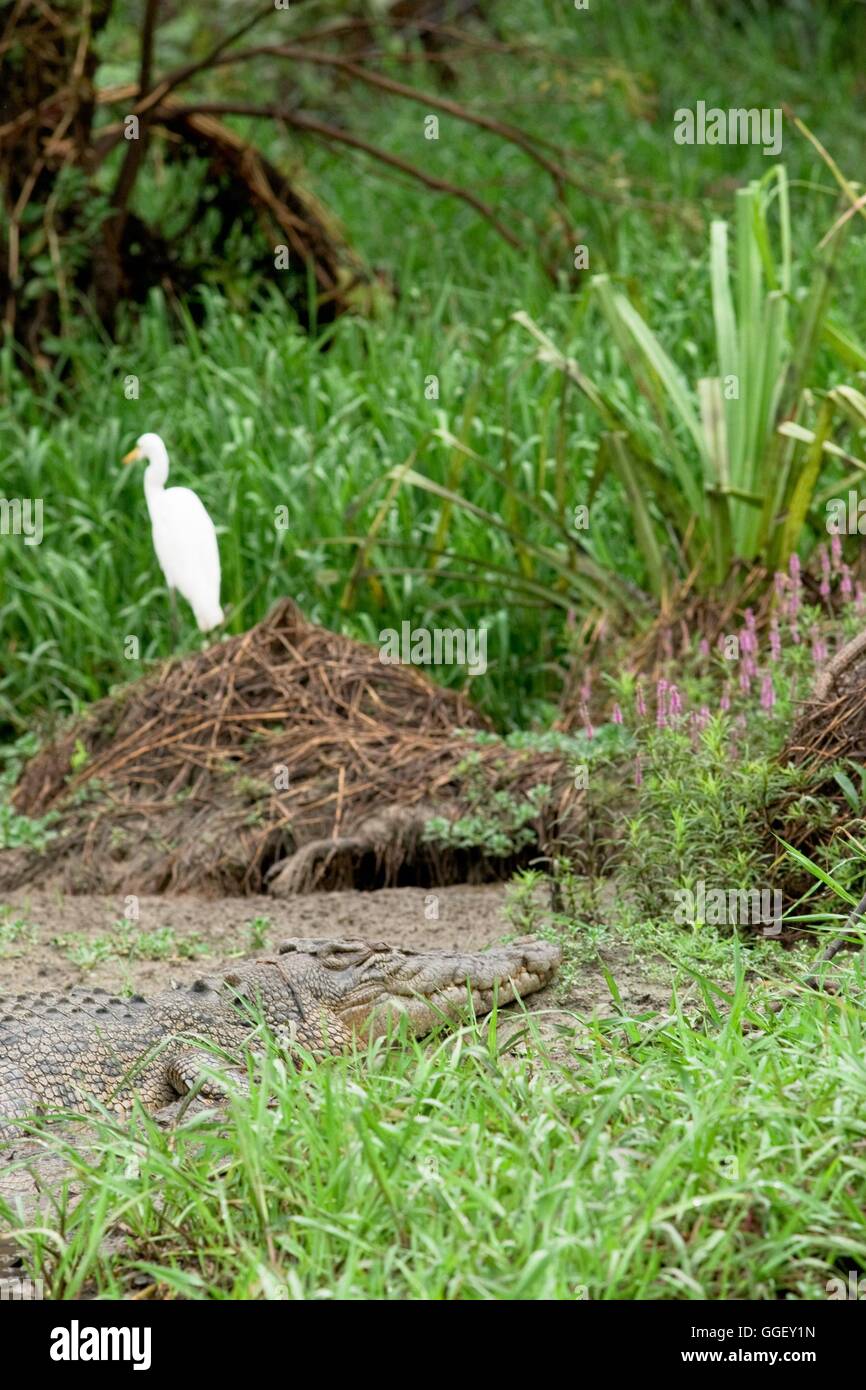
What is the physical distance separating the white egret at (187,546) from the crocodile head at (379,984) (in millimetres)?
2041

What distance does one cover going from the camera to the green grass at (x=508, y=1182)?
2.16 m

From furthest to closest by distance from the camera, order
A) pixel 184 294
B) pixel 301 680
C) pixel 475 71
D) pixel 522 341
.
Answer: pixel 475 71
pixel 184 294
pixel 522 341
pixel 301 680

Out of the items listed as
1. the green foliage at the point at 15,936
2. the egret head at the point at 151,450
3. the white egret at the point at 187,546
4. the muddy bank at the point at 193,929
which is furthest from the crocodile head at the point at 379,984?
the egret head at the point at 151,450

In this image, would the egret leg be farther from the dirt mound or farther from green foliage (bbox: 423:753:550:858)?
green foliage (bbox: 423:753:550:858)

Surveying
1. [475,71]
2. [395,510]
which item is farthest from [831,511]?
[475,71]

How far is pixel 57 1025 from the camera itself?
10.9 feet

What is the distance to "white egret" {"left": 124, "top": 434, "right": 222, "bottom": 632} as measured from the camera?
525 centimetres

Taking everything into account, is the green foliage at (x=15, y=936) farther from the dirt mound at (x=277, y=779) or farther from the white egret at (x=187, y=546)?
the white egret at (x=187, y=546)

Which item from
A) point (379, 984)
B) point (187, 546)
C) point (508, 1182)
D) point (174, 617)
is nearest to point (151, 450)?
point (187, 546)

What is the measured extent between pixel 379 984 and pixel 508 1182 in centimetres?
122

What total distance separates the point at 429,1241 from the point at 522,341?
552 cm

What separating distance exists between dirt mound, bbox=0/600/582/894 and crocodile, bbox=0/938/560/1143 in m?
0.93

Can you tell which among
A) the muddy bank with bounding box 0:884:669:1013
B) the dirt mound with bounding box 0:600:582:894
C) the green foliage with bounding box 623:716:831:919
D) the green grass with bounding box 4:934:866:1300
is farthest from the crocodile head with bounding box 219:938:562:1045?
the dirt mound with bounding box 0:600:582:894
